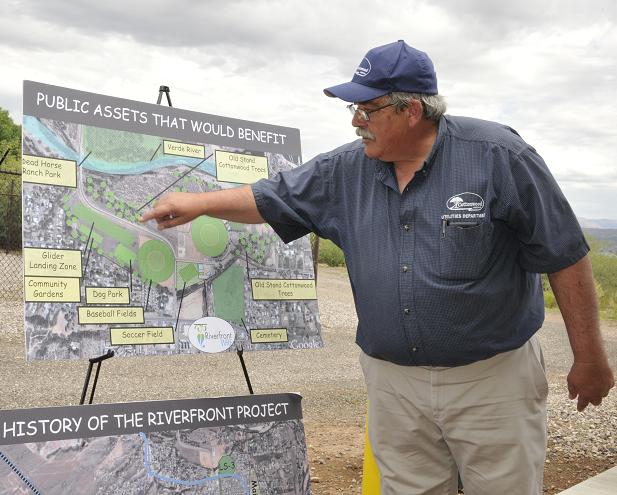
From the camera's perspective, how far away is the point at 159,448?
288cm

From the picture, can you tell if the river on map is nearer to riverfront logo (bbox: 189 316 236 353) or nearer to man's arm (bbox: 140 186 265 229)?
man's arm (bbox: 140 186 265 229)

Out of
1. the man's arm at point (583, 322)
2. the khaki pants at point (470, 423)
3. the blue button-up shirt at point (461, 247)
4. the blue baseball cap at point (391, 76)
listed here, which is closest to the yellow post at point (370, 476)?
the khaki pants at point (470, 423)

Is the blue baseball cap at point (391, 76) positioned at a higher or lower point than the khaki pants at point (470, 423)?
higher

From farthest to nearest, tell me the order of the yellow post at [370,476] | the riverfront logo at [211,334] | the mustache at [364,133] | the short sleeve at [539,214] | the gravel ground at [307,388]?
the gravel ground at [307,388], the yellow post at [370,476], the riverfront logo at [211,334], the mustache at [364,133], the short sleeve at [539,214]

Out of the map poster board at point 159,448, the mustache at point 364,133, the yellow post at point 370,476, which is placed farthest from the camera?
the yellow post at point 370,476

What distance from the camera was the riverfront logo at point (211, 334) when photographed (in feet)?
10.1

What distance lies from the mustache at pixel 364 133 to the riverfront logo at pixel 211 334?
3.42 feet

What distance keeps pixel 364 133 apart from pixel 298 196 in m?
0.44

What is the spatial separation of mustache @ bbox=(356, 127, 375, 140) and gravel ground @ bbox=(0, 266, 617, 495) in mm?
2614

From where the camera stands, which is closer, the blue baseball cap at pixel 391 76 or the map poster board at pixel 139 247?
the blue baseball cap at pixel 391 76

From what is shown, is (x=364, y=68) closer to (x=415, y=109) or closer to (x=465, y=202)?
(x=415, y=109)

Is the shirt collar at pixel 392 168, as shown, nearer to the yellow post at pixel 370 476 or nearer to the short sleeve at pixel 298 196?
the short sleeve at pixel 298 196

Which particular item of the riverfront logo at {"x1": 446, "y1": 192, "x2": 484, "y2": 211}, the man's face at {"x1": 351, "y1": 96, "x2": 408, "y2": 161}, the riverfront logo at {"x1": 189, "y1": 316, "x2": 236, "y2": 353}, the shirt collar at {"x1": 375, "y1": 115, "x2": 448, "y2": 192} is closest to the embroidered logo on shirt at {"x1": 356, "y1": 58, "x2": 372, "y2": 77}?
the man's face at {"x1": 351, "y1": 96, "x2": 408, "y2": 161}

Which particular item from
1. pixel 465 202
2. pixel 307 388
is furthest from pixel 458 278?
pixel 307 388
